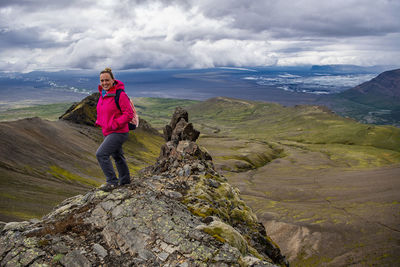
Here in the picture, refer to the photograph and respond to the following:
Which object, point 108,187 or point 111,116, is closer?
point 111,116

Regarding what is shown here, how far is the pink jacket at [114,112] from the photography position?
16.3 meters

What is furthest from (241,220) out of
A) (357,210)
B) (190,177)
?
(357,210)

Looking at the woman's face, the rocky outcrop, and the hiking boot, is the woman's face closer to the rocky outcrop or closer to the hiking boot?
the hiking boot

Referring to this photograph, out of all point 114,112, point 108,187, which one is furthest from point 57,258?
point 114,112

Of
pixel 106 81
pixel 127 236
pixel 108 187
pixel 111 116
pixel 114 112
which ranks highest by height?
pixel 106 81

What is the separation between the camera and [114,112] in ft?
54.5

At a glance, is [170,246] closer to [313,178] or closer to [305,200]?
[305,200]

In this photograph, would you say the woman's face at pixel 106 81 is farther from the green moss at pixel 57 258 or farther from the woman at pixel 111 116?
the green moss at pixel 57 258

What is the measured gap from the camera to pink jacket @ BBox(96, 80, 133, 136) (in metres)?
16.3

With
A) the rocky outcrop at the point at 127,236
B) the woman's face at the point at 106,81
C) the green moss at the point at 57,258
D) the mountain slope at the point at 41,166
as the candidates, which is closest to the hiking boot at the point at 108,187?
the rocky outcrop at the point at 127,236

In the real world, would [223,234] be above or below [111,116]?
below

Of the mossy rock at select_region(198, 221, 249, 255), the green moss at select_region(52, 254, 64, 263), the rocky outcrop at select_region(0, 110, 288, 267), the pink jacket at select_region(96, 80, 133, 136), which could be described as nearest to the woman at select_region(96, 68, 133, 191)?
the pink jacket at select_region(96, 80, 133, 136)

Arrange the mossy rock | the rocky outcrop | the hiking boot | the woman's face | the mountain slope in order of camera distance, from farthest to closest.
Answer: the mountain slope < the hiking boot < the woman's face < the mossy rock < the rocky outcrop

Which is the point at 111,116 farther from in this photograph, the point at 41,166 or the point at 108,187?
the point at 41,166
